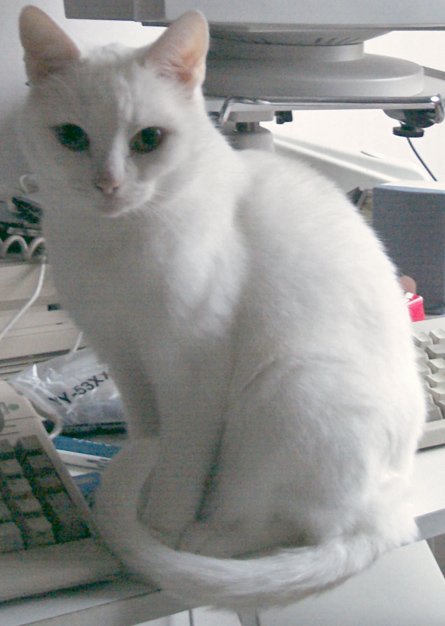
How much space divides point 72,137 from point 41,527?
0.35 metres

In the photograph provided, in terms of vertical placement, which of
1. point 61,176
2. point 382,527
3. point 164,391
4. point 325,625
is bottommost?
point 325,625

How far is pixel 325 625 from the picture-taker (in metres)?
0.96

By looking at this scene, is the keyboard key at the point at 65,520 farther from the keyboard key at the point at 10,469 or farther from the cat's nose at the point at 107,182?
the cat's nose at the point at 107,182

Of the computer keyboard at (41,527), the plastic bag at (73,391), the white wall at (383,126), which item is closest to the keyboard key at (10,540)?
the computer keyboard at (41,527)

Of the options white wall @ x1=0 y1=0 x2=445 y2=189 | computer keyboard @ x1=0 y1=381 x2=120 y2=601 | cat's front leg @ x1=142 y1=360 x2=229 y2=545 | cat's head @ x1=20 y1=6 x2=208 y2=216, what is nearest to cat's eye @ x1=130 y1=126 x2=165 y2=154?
cat's head @ x1=20 y1=6 x2=208 y2=216

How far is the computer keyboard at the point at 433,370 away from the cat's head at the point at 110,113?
402 mm

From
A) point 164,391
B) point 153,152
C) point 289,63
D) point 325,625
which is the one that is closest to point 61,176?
point 153,152

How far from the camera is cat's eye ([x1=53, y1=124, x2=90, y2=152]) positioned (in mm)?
567

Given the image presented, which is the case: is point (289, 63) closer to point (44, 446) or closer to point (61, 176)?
point (61, 176)

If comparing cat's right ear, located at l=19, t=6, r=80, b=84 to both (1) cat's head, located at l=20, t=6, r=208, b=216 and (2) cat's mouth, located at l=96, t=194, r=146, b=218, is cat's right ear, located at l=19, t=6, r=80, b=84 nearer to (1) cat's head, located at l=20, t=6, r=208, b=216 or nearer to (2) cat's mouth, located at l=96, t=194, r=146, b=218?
(1) cat's head, located at l=20, t=6, r=208, b=216

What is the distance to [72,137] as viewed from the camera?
0.57 m

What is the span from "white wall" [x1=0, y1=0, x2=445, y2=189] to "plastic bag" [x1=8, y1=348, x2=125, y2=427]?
1.93ft

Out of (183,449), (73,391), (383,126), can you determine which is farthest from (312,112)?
(183,449)

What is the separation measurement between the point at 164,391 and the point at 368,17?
50 centimetres
